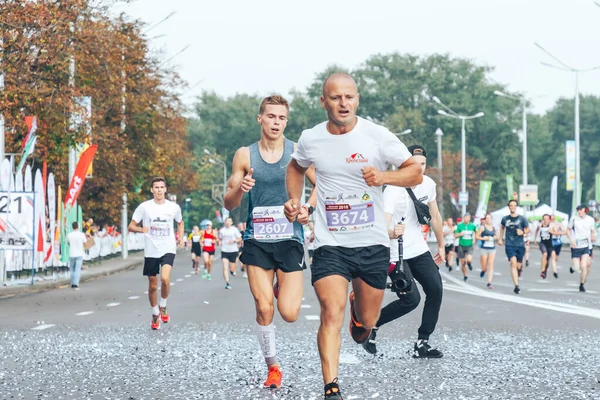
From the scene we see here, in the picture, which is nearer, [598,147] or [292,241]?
[292,241]

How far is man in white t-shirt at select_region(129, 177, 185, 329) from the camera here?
13.7m

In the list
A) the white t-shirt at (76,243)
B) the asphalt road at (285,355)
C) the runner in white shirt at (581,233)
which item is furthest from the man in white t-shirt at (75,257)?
the runner in white shirt at (581,233)

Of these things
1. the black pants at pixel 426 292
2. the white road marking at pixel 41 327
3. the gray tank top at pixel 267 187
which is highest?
the gray tank top at pixel 267 187

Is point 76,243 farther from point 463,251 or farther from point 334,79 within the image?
point 334,79

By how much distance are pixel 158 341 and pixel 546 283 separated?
51.0ft

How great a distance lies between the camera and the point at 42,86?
23594mm

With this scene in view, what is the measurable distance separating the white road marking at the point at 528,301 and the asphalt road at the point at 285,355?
0.05 meters

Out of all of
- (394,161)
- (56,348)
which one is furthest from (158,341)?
(394,161)

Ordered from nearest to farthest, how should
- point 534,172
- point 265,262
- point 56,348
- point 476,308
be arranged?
point 265,262 < point 56,348 < point 476,308 < point 534,172

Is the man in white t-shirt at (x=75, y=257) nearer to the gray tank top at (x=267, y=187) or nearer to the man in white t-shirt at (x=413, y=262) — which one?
the man in white t-shirt at (x=413, y=262)

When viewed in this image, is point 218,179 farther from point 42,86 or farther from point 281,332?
point 281,332

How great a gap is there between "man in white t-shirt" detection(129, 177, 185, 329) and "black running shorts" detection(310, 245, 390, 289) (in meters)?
6.72

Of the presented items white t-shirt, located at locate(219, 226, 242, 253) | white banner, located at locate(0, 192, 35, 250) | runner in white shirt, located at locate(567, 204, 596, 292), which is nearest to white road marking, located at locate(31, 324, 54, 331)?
white banner, located at locate(0, 192, 35, 250)

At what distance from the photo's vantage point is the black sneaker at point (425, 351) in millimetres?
10008
